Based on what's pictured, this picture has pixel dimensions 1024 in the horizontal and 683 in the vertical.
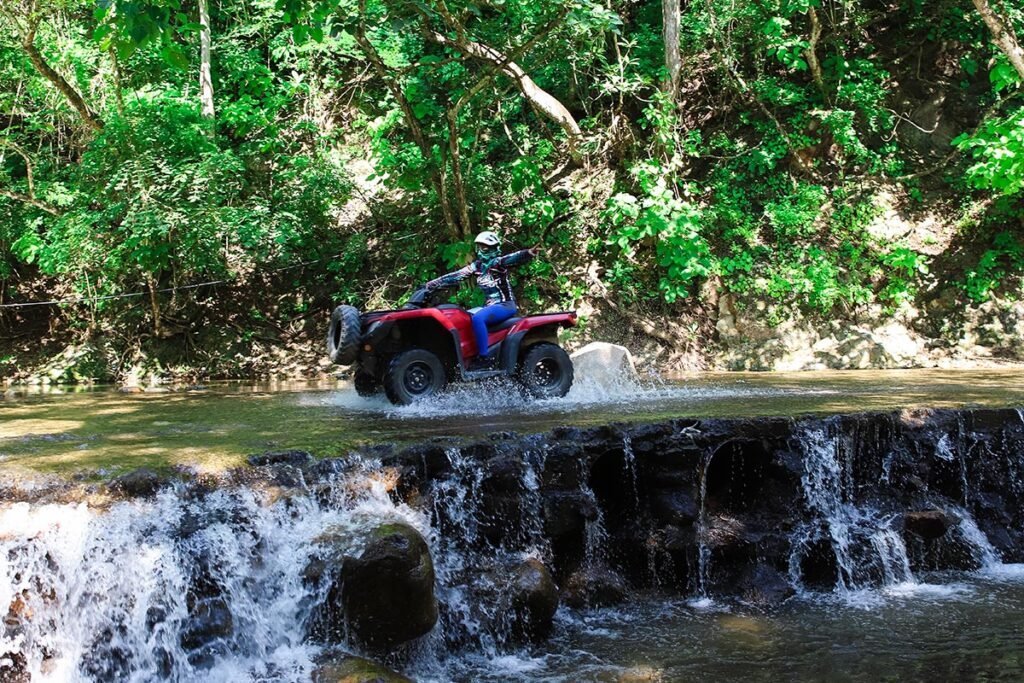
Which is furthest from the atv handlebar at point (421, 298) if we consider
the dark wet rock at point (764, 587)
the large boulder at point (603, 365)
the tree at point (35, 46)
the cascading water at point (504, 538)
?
the tree at point (35, 46)

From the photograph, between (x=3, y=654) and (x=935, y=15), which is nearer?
(x=3, y=654)

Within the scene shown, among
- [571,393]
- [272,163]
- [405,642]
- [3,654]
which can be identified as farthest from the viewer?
[272,163]

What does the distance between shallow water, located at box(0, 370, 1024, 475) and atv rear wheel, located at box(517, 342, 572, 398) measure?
0.55 ft

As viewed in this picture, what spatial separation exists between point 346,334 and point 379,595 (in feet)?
10.8

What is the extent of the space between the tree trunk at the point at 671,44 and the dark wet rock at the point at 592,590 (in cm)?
899

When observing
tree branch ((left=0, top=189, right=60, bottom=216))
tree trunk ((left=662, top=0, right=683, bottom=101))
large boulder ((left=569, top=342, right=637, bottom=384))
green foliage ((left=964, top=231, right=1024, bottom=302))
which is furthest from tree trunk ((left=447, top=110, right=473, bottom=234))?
green foliage ((left=964, top=231, right=1024, bottom=302))

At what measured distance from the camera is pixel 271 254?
12.9m

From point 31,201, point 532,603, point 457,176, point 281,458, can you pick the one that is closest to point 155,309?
point 31,201

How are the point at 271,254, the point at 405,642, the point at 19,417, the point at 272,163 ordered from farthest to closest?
1. the point at 272,163
2. the point at 271,254
3. the point at 19,417
4. the point at 405,642

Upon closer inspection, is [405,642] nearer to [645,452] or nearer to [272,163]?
[645,452]

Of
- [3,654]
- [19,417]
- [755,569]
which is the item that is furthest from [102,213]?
[755,569]

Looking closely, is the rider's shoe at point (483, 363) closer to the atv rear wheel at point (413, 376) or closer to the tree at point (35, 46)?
the atv rear wheel at point (413, 376)

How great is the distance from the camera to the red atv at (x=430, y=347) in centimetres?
794

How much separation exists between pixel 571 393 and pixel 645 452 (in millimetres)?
2722
